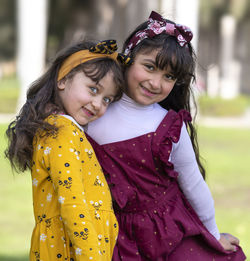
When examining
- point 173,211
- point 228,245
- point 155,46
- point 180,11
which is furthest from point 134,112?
point 180,11

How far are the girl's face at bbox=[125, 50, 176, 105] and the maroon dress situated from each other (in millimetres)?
116

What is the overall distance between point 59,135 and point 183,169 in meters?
0.63

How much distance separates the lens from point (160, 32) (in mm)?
2512

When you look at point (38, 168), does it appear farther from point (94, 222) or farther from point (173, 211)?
point (173, 211)

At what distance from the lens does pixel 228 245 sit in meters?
2.70

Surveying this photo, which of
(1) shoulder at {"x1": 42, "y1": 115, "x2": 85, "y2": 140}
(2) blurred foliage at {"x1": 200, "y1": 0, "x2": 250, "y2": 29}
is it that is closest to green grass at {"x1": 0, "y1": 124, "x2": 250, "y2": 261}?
(1) shoulder at {"x1": 42, "y1": 115, "x2": 85, "y2": 140}

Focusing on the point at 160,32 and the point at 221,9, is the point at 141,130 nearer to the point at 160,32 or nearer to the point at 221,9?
the point at 160,32

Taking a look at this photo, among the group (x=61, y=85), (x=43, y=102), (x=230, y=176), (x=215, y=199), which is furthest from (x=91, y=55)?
(x=230, y=176)

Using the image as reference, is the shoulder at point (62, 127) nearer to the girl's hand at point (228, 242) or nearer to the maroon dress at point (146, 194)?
the maroon dress at point (146, 194)

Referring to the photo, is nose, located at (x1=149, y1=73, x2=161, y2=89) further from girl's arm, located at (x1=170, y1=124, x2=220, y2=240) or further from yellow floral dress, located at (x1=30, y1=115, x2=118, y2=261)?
yellow floral dress, located at (x1=30, y1=115, x2=118, y2=261)

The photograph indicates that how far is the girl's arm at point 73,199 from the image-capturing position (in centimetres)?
211

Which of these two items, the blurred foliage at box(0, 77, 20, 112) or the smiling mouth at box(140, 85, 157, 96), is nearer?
the smiling mouth at box(140, 85, 157, 96)

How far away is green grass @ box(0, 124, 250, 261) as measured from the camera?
190 inches

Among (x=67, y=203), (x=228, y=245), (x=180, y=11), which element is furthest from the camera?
(x=180, y=11)
